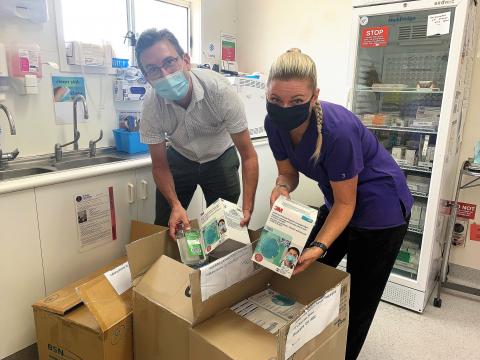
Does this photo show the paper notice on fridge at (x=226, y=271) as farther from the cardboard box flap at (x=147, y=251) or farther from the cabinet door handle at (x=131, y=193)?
the cabinet door handle at (x=131, y=193)

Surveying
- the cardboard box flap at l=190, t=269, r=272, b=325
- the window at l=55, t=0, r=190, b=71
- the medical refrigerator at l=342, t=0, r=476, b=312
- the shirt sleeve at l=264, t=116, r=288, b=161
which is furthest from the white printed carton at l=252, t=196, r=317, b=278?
the medical refrigerator at l=342, t=0, r=476, b=312

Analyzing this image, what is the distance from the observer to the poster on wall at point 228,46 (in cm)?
324

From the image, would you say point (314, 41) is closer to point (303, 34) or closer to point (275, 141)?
point (303, 34)

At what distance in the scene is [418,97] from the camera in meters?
2.44

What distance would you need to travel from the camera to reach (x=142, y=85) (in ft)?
8.11

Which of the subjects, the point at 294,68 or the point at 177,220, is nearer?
the point at 294,68

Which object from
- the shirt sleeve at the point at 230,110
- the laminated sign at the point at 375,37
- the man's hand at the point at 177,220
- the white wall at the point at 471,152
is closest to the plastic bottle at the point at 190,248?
the man's hand at the point at 177,220

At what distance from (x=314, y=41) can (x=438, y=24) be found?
1095 mm

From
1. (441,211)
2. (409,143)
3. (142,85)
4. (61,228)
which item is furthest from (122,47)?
(441,211)

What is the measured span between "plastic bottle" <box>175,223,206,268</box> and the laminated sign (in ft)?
5.43

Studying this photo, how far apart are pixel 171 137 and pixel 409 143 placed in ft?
5.26

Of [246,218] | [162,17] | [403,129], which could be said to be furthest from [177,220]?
[162,17]

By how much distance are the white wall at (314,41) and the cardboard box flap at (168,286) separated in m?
1.79

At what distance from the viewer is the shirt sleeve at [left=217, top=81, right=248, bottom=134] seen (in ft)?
5.53
